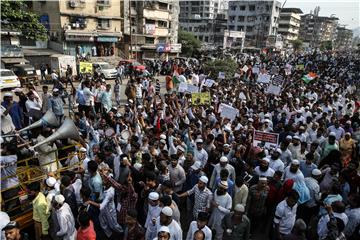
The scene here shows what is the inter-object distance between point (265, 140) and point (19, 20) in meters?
21.8

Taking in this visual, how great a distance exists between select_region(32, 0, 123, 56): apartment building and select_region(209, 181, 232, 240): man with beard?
30.9 m

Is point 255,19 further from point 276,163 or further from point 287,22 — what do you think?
point 276,163

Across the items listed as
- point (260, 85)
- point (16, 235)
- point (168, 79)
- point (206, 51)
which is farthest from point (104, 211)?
point (206, 51)

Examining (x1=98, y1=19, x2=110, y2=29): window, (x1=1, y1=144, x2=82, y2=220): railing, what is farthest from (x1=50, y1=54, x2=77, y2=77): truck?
(x1=1, y1=144, x2=82, y2=220): railing

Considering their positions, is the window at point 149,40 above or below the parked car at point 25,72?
above

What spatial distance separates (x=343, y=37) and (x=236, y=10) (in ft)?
326

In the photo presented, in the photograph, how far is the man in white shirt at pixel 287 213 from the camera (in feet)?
16.1

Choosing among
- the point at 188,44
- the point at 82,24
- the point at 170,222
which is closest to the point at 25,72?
the point at 82,24

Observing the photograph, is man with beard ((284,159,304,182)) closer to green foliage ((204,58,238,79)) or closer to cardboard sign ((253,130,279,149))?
cardboard sign ((253,130,279,149))

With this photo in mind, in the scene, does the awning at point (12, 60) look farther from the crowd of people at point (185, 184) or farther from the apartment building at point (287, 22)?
the apartment building at point (287, 22)

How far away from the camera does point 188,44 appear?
5147 cm

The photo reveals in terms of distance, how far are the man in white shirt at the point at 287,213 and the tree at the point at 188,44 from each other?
48182 mm

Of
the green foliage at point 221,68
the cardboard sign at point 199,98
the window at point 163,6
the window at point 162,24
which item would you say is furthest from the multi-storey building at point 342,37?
the cardboard sign at point 199,98

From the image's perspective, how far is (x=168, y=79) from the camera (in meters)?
16.3
